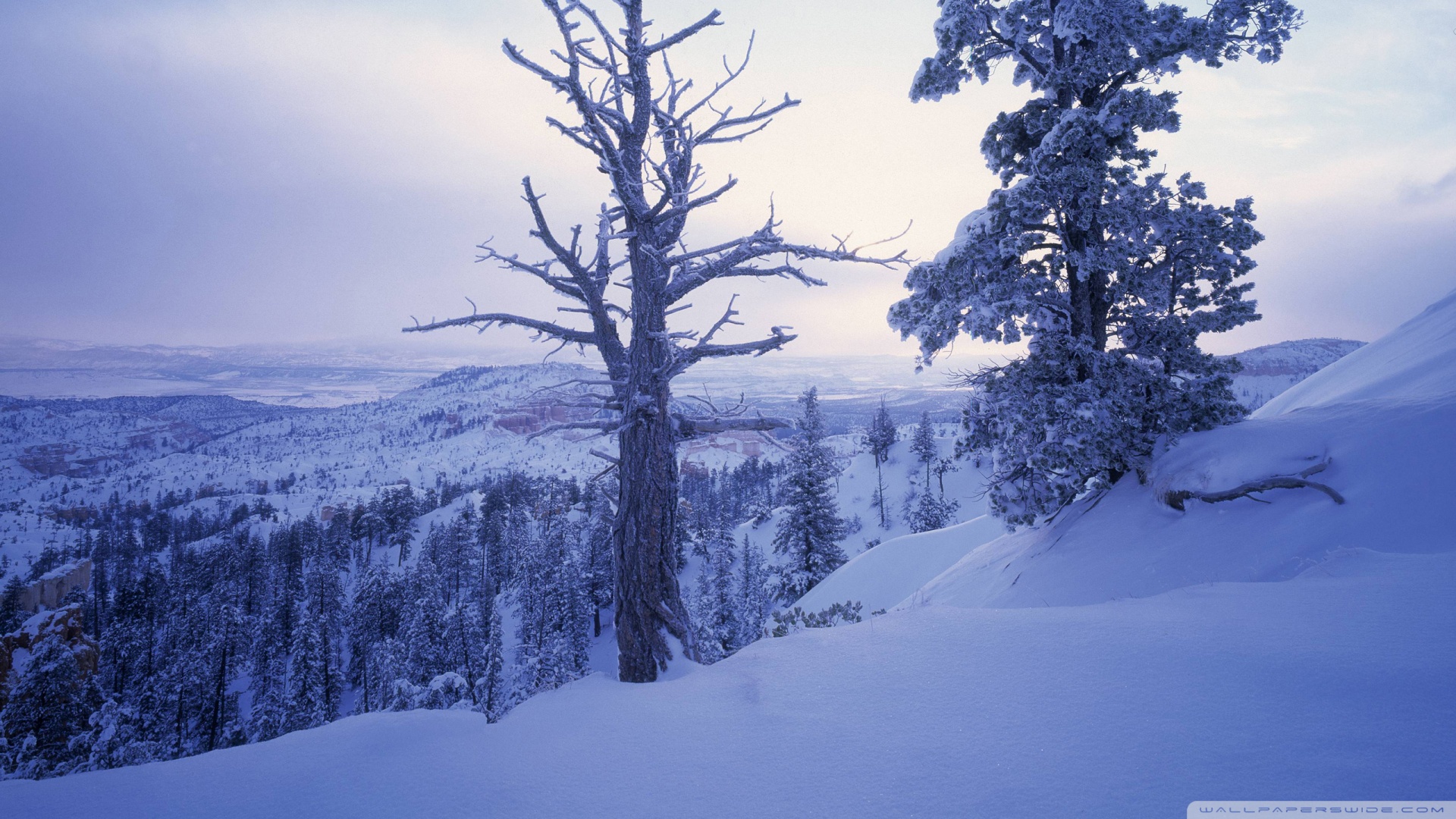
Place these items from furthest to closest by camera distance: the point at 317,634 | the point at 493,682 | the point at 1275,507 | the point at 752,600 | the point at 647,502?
1. the point at 752,600
2. the point at 317,634
3. the point at 493,682
4. the point at 1275,507
5. the point at 647,502

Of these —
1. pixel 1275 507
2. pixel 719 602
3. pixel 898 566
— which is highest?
pixel 1275 507

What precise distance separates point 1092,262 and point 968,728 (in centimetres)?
771

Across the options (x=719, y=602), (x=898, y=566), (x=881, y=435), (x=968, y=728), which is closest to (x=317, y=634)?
(x=719, y=602)

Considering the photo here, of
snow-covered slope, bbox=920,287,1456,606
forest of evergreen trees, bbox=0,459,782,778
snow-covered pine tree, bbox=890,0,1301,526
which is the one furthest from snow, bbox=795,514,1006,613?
snow-covered pine tree, bbox=890,0,1301,526

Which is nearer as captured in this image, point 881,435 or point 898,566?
point 898,566

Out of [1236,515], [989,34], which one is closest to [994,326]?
[1236,515]

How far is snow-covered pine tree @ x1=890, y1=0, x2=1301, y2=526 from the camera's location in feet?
26.2

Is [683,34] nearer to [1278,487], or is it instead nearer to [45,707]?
[1278,487]

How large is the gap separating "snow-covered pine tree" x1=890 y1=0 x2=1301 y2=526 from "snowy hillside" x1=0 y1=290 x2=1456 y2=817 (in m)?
3.29

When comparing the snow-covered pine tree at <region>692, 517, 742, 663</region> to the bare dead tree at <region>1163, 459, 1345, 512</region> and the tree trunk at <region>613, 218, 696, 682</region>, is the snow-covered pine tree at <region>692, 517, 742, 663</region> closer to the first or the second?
the bare dead tree at <region>1163, 459, 1345, 512</region>

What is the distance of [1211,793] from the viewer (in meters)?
1.94

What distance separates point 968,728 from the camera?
2.62 m

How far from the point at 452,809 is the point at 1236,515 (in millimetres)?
8828

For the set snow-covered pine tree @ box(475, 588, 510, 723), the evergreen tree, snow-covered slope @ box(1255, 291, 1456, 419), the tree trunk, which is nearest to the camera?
the tree trunk
